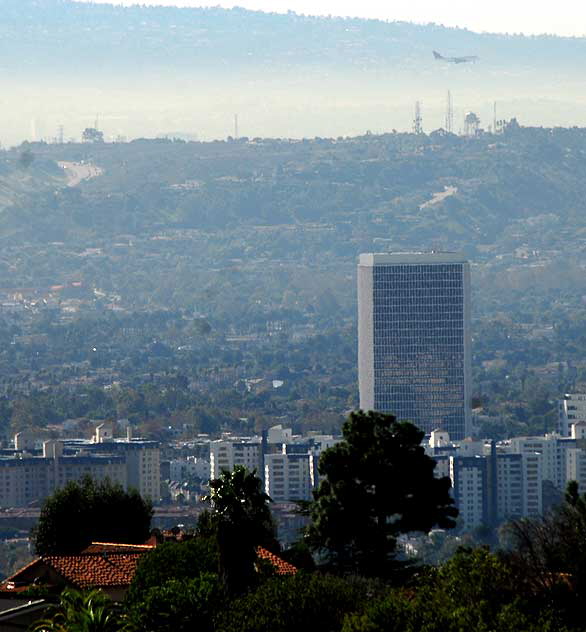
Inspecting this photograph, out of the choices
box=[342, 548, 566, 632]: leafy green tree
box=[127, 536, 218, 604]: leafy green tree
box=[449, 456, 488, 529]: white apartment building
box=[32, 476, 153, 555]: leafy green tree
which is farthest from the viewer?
box=[449, 456, 488, 529]: white apartment building

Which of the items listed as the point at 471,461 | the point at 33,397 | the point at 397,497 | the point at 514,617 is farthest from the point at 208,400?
the point at 514,617

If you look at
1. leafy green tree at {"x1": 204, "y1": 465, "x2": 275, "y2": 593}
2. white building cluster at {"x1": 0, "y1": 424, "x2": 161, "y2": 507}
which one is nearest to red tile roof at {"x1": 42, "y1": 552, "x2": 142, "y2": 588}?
leafy green tree at {"x1": 204, "y1": 465, "x2": 275, "y2": 593}

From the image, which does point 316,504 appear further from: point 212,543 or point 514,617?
point 514,617

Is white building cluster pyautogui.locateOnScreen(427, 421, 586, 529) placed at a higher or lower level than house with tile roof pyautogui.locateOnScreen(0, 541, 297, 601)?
lower

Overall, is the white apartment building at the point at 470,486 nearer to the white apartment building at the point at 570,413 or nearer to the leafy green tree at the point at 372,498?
the white apartment building at the point at 570,413

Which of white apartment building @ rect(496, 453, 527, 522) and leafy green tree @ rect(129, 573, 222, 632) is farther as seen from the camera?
white apartment building @ rect(496, 453, 527, 522)

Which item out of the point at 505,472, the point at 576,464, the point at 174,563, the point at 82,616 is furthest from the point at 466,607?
the point at 576,464

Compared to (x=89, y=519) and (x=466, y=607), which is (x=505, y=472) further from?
(x=466, y=607)

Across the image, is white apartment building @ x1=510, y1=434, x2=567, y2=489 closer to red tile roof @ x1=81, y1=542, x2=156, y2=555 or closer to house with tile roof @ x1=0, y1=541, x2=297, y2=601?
red tile roof @ x1=81, y1=542, x2=156, y2=555
